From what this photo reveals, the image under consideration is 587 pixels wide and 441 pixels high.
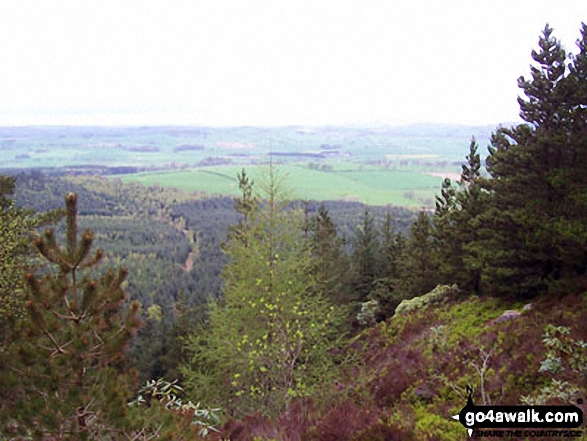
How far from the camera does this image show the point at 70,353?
17.4 feet

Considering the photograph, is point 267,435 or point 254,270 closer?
point 267,435

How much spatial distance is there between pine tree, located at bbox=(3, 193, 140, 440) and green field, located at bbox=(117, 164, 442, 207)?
108120 mm

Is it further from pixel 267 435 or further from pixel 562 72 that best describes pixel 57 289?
pixel 562 72

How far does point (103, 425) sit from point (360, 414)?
11.0 ft

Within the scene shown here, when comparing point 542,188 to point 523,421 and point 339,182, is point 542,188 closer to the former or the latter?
point 523,421

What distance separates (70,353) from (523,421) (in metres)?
5.39

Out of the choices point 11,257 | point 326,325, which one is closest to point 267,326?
point 326,325

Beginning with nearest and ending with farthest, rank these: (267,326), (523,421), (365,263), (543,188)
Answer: (523,421) < (267,326) < (543,188) < (365,263)

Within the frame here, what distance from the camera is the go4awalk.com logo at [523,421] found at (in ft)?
17.5

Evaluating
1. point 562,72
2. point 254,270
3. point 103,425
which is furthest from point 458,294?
point 103,425

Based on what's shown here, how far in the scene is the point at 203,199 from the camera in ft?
474

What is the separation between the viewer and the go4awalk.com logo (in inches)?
210

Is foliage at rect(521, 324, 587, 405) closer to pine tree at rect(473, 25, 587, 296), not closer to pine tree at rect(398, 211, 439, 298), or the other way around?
pine tree at rect(473, 25, 587, 296)

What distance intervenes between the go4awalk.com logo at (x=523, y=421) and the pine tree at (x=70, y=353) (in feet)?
13.4
